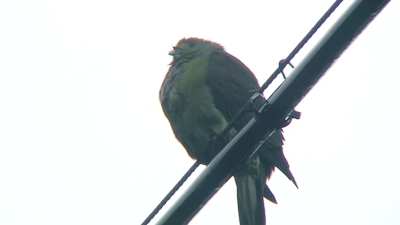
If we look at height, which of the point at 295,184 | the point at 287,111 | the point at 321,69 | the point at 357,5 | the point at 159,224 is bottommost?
the point at 159,224

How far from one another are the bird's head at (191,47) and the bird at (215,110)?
125 mm

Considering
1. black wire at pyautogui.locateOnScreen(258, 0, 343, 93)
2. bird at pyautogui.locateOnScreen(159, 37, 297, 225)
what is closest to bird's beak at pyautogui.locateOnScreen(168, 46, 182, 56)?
bird at pyautogui.locateOnScreen(159, 37, 297, 225)

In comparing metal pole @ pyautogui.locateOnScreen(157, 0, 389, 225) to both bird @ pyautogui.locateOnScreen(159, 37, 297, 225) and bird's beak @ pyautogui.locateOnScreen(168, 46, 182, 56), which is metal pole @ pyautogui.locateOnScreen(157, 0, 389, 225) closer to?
bird @ pyautogui.locateOnScreen(159, 37, 297, 225)

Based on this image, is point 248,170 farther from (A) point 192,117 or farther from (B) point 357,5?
(B) point 357,5

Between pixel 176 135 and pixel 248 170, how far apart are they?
1.00m

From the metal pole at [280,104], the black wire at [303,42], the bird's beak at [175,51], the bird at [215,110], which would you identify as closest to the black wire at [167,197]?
the metal pole at [280,104]

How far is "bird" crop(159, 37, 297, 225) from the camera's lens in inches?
159

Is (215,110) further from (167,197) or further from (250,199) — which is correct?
(167,197)

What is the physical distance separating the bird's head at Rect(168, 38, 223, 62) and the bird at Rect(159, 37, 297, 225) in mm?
125

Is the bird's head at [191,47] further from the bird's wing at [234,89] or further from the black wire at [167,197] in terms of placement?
the black wire at [167,197]

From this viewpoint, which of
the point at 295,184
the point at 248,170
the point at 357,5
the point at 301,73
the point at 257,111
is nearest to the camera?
the point at 357,5

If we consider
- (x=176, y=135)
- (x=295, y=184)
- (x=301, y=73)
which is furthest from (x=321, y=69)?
(x=176, y=135)

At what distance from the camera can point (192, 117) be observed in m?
4.62

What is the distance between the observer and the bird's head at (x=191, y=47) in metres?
5.57
